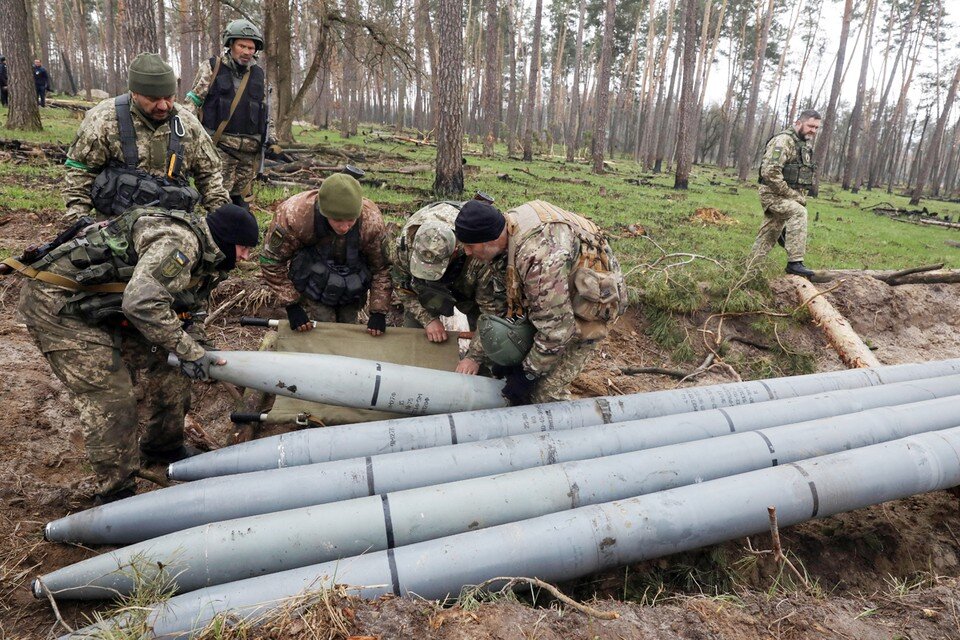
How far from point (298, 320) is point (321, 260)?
1.54 ft

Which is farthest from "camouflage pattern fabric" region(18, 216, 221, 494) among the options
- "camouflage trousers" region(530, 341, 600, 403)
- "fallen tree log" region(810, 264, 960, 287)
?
"fallen tree log" region(810, 264, 960, 287)

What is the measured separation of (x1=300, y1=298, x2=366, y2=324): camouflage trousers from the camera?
4324mm

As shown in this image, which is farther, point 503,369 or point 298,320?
point 298,320

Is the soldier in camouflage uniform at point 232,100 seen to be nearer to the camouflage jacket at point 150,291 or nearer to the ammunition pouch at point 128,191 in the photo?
the ammunition pouch at point 128,191

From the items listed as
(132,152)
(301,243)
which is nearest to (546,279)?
(301,243)

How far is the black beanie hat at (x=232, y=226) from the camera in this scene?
291 cm

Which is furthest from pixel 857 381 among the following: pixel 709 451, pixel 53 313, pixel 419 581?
pixel 53 313

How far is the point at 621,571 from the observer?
3.03 metres

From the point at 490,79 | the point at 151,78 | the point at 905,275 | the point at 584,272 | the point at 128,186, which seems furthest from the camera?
the point at 490,79

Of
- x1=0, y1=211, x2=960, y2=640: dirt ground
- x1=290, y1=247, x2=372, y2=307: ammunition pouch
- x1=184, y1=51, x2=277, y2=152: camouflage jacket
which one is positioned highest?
x1=184, y1=51, x2=277, y2=152: camouflage jacket

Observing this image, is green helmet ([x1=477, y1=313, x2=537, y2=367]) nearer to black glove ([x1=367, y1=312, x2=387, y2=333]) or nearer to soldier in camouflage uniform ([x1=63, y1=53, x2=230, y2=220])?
Answer: black glove ([x1=367, y1=312, x2=387, y2=333])

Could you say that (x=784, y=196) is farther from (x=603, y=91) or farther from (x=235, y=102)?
(x=603, y=91)

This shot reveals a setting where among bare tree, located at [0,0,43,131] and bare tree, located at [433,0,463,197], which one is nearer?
bare tree, located at [433,0,463,197]

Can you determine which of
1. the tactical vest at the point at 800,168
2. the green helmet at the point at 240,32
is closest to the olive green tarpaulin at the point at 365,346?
the green helmet at the point at 240,32
